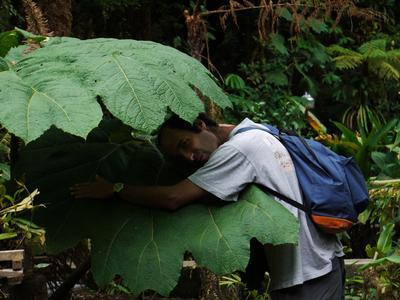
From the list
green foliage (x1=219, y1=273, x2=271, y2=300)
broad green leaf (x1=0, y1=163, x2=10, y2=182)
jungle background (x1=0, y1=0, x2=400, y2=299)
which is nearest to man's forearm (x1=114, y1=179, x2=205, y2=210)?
broad green leaf (x1=0, y1=163, x2=10, y2=182)

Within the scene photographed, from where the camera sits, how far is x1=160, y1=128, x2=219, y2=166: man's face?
288 cm

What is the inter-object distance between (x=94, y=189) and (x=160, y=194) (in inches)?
11.2

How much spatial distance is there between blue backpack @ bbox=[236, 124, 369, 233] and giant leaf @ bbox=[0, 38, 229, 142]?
0.42m

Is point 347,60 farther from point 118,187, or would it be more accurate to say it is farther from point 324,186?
point 118,187

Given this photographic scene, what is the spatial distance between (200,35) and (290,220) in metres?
3.54

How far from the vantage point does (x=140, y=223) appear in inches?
111

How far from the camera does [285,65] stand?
9.61 m

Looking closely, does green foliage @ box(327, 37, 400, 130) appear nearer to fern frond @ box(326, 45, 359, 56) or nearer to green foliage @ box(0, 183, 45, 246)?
fern frond @ box(326, 45, 359, 56)

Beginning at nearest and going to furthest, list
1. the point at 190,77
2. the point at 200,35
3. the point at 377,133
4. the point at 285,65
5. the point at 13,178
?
the point at 190,77
the point at 13,178
the point at 200,35
the point at 377,133
the point at 285,65

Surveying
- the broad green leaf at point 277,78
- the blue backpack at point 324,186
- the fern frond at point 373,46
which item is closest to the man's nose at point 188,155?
the blue backpack at point 324,186

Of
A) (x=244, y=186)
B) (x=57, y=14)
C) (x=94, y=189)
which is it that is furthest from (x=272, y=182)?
(x=57, y=14)

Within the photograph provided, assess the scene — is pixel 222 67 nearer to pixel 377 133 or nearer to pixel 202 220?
pixel 377 133

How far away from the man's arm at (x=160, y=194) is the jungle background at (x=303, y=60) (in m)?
4.19

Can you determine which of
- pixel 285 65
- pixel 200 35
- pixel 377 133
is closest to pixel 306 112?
pixel 377 133
